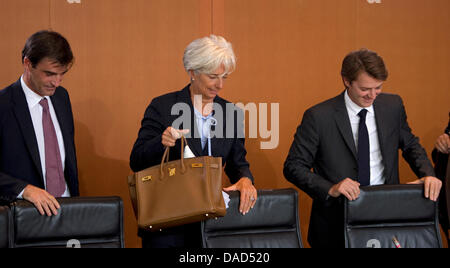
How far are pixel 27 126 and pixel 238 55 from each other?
1.99 m

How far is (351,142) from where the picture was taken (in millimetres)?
3020

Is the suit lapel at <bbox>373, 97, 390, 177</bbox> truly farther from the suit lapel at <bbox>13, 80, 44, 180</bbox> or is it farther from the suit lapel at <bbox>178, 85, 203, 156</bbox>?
the suit lapel at <bbox>13, 80, 44, 180</bbox>

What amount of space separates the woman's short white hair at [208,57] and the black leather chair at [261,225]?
643 mm

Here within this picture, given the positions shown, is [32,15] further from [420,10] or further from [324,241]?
[420,10]

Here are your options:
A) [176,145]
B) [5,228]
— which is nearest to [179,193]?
[176,145]

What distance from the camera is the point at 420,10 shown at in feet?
15.2

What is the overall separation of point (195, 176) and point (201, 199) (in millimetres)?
103

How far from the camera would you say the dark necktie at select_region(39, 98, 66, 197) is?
283cm

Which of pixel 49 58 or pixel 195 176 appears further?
pixel 49 58

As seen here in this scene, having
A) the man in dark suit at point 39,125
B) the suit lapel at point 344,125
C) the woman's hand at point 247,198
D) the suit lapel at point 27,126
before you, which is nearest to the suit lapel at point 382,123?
the suit lapel at point 344,125

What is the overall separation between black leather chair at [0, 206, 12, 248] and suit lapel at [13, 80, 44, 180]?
55cm

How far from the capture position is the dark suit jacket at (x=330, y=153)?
118 inches

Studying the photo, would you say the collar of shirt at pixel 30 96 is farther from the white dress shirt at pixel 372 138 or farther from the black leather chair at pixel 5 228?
the white dress shirt at pixel 372 138
